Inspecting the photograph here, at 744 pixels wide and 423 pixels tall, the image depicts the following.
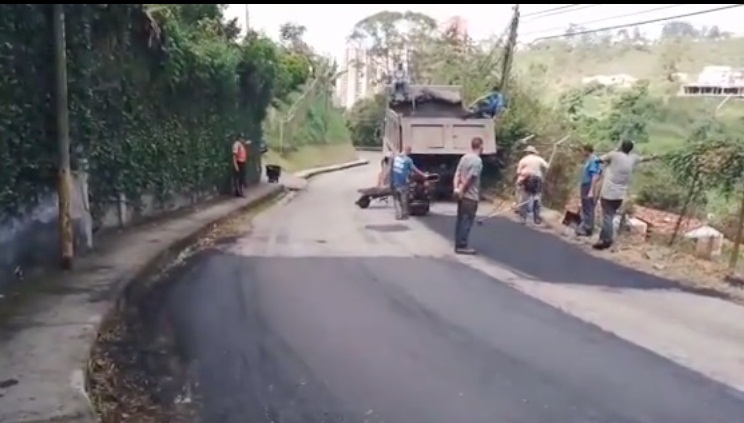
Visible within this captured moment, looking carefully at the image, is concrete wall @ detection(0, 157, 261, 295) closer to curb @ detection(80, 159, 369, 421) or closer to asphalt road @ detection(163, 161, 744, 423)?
curb @ detection(80, 159, 369, 421)

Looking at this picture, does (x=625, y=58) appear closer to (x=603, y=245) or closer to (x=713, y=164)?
(x=603, y=245)

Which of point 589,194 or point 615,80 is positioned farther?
point 615,80

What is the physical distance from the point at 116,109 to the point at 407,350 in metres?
7.32

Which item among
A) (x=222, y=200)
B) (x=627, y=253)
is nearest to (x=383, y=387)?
(x=627, y=253)

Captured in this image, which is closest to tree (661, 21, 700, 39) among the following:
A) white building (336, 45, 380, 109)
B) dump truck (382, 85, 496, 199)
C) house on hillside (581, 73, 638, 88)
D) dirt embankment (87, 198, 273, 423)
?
house on hillside (581, 73, 638, 88)

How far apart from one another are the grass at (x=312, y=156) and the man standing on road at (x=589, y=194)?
85.3 feet

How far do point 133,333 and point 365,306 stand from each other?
241 centimetres

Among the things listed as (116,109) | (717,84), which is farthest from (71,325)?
(717,84)

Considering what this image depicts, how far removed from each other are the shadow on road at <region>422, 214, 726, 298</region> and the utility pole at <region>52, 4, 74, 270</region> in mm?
5678

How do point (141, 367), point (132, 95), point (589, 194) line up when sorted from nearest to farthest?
1. point (141, 367)
2. point (132, 95)
3. point (589, 194)

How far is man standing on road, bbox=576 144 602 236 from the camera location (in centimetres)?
1494

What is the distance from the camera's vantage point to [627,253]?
13258mm

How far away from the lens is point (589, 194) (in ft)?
49.3

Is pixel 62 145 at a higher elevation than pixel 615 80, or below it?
below
